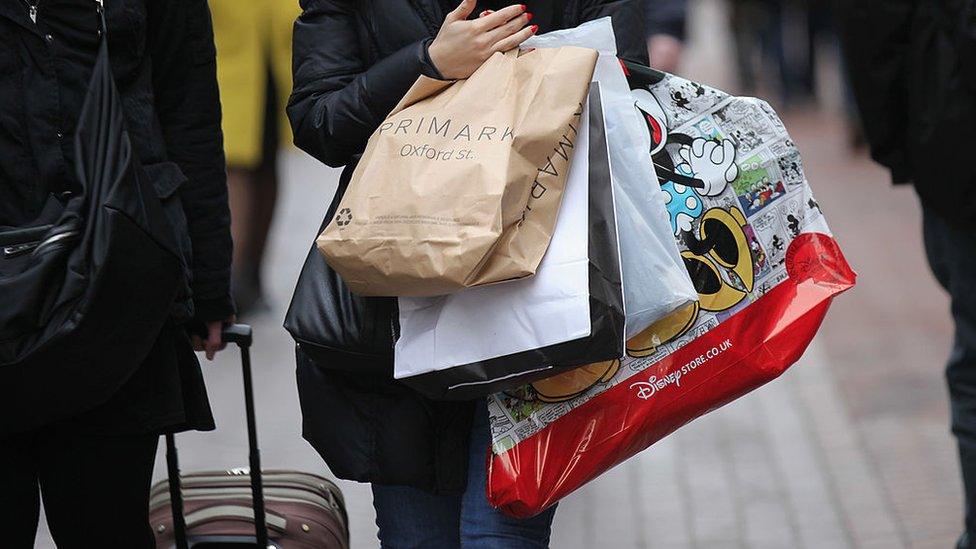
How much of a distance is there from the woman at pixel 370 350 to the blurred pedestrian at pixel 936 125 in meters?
1.22

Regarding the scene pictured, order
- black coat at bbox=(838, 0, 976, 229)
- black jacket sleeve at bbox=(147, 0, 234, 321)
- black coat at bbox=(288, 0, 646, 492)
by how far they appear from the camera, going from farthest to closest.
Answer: black coat at bbox=(838, 0, 976, 229), black jacket sleeve at bbox=(147, 0, 234, 321), black coat at bbox=(288, 0, 646, 492)

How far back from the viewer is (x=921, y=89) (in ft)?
12.7

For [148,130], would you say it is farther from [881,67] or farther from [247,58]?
[247,58]

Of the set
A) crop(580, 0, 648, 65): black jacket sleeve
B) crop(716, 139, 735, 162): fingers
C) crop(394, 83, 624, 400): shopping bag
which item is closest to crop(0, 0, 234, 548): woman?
crop(394, 83, 624, 400): shopping bag

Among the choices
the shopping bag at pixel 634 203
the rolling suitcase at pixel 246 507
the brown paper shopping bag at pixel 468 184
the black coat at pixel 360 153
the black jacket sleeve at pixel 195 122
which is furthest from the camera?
the rolling suitcase at pixel 246 507

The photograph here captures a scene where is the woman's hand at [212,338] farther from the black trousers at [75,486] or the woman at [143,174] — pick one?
the black trousers at [75,486]

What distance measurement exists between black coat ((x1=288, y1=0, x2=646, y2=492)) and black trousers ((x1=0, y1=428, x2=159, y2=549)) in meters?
0.33

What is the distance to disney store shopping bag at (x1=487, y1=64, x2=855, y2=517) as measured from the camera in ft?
8.67

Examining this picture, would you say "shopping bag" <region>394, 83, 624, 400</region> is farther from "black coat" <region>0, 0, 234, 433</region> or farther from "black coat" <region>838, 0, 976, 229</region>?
"black coat" <region>838, 0, 976, 229</region>

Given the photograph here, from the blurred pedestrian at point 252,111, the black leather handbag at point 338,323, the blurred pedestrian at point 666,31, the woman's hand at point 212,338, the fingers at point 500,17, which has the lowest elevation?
the blurred pedestrian at point 252,111

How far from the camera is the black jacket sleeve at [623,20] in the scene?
2834mm

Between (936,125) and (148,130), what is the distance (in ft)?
6.41

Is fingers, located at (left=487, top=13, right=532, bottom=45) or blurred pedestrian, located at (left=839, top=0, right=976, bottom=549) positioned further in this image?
blurred pedestrian, located at (left=839, top=0, right=976, bottom=549)

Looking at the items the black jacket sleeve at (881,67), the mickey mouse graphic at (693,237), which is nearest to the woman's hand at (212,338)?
the mickey mouse graphic at (693,237)
